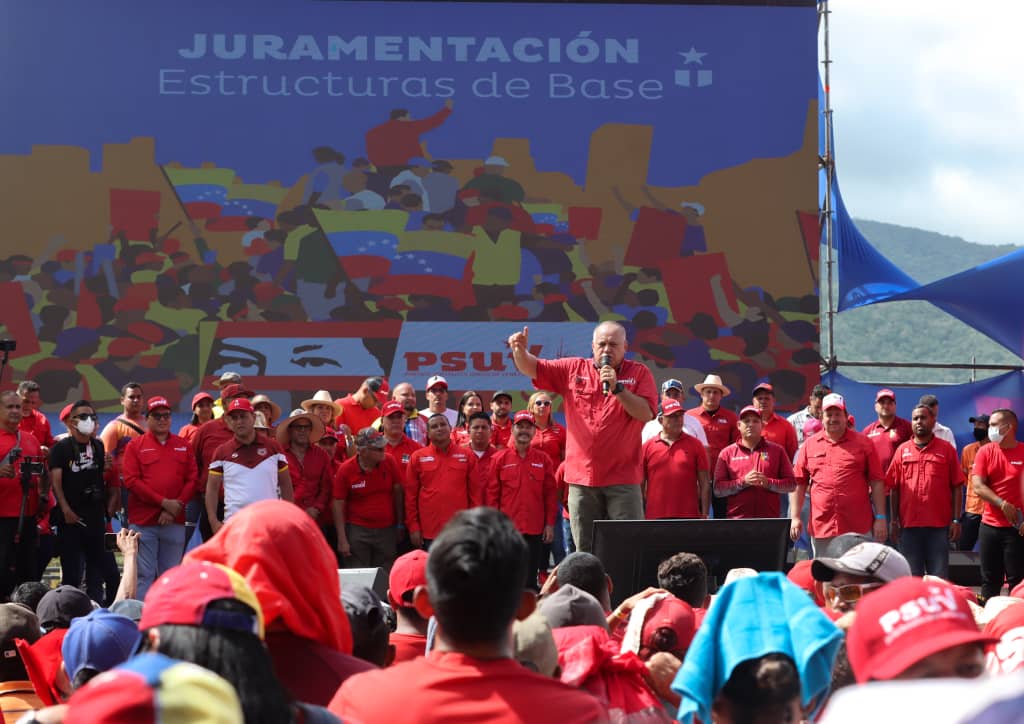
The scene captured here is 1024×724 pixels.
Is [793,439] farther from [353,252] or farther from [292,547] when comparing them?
[292,547]

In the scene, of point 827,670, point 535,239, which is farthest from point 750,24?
point 827,670

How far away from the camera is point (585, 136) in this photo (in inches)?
528

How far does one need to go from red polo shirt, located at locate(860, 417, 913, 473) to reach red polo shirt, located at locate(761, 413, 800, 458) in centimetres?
58

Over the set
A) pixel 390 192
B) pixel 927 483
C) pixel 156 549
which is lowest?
pixel 156 549

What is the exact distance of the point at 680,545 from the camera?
5.99m

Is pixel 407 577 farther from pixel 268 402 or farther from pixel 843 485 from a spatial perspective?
pixel 268 402

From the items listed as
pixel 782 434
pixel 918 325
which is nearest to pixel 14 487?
pixel 782 434

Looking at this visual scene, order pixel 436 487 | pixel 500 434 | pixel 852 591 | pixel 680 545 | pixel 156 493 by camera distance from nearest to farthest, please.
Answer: pixel 852 591
pixel 680 545
pixel 156 493
pixel 436 487
pixel 500 434

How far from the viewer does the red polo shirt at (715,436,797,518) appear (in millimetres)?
9414

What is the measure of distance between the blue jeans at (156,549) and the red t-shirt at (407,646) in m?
5.92

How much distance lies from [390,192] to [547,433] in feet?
12.1

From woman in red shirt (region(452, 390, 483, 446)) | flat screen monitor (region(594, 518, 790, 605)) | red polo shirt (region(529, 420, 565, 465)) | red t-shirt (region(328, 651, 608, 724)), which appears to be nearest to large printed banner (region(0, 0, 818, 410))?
woman in red shirt (region(452, 390, 483, 446))

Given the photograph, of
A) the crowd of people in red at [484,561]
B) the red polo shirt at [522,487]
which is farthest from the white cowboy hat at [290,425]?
the red polo shirt at [522,487]

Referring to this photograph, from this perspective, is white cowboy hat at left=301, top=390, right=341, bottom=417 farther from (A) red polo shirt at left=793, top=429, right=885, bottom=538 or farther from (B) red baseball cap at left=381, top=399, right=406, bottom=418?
(A) red polo shirt at left=793, top=429, right=885, bottom=538
